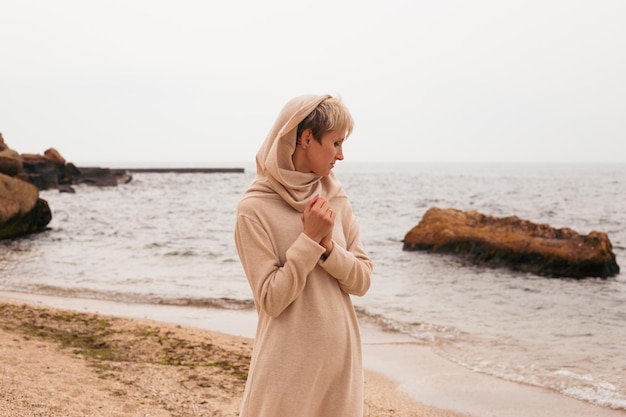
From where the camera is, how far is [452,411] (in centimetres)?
621

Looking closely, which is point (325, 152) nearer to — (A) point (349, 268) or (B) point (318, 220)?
(B) point (318, 220)

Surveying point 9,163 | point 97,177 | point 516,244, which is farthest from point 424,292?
point 97,177

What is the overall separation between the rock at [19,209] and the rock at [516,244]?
12.1 m

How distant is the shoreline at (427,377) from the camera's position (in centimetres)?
634

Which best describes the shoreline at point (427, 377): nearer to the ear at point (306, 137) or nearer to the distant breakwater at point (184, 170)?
the ear at point (306, 137)

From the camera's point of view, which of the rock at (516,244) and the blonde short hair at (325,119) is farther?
the rock at (516,244)

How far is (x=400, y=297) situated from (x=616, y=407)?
5.87 metres

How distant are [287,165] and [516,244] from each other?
1384cm

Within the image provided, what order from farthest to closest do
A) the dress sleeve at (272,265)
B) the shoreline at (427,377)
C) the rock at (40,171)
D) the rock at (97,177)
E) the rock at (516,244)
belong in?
the rock at (97,177) < the rock at (40,171) < the rock at (516,244) < the shoreline at (427,377) < the dress sleeve at (272,265)

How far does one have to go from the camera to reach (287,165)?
237cm

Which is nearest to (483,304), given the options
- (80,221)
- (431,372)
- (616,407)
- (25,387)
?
(431,372)

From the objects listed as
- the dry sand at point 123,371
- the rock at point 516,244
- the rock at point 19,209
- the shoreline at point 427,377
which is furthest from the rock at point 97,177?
the dry sand at point 123,371

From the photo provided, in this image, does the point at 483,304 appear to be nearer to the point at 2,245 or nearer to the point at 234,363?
the point at 234,363

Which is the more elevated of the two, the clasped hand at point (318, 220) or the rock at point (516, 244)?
the clasped hand at point (318, 220)
